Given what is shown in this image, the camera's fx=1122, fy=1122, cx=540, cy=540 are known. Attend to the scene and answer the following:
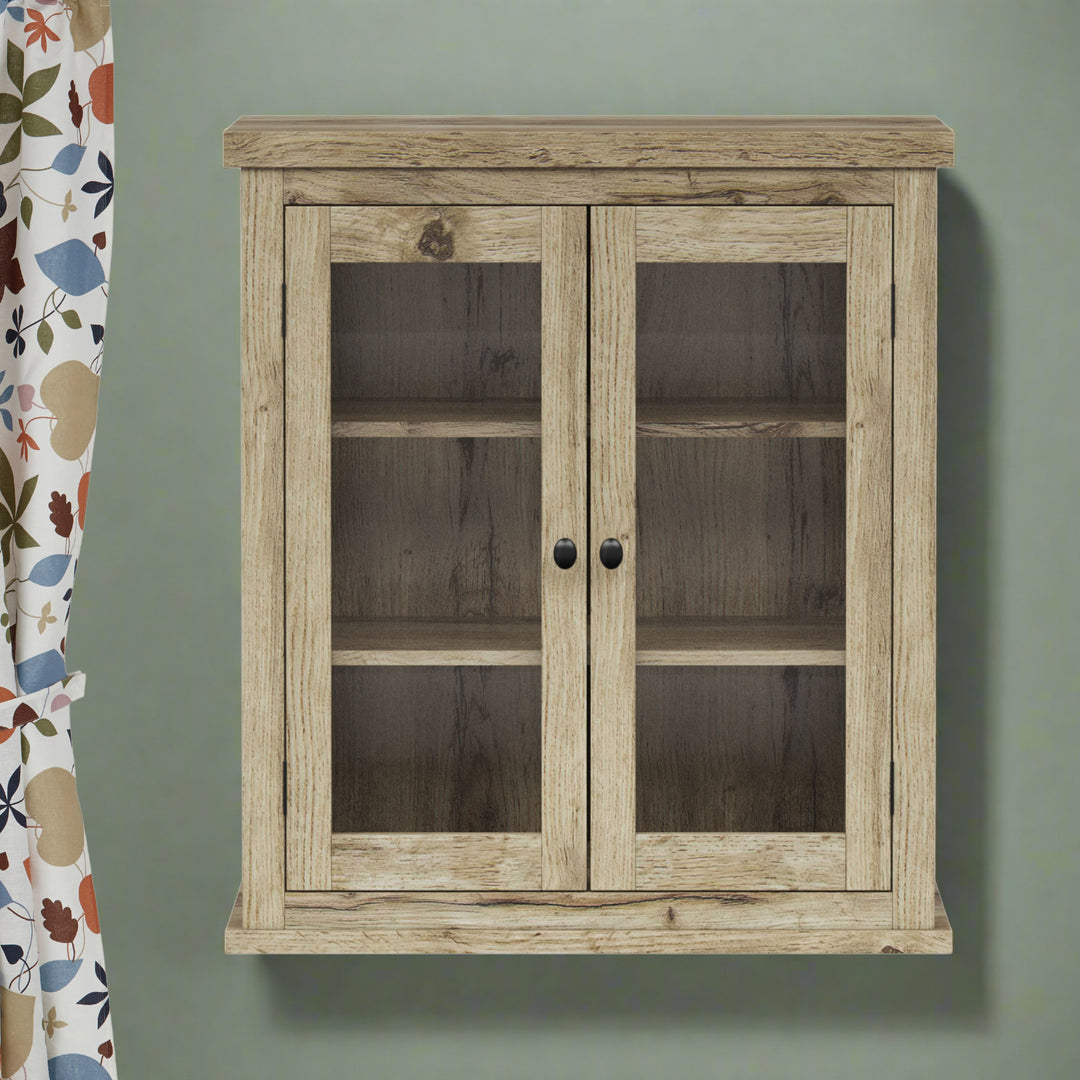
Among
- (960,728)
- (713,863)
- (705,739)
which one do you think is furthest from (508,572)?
(960,728)

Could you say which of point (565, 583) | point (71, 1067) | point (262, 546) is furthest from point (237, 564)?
point (71, 1067)

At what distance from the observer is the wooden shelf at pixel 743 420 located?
1.28 metres

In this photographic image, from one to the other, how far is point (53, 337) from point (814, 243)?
0.82 metres

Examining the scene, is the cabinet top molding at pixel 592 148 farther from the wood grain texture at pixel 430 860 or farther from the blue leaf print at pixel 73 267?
the wood grain texture at pixel 430 860

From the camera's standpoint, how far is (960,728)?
1554 mm

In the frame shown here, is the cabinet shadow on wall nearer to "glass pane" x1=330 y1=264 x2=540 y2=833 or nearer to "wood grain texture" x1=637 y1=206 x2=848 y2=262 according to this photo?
"glass pane" x1=330 y1=264 x2=540 y2=833

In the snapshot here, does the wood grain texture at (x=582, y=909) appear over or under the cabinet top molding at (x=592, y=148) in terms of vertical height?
under

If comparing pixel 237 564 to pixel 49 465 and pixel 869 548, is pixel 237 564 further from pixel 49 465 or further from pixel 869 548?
pixel 869 548

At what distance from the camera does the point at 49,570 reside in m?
1.17

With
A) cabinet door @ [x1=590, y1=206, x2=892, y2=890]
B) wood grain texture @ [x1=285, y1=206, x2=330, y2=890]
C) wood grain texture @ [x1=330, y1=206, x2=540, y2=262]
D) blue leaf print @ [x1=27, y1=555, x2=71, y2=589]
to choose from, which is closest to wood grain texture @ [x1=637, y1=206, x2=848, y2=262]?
cabinet door @ [x1=590, y1=206, x2=892, y2=890]

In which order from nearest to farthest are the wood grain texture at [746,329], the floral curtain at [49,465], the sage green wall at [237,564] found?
the floral curtain at [49,465] → the wood grain texture at [746,329] → the sage green wall at [237,564]

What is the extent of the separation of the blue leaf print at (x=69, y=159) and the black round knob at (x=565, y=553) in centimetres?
65

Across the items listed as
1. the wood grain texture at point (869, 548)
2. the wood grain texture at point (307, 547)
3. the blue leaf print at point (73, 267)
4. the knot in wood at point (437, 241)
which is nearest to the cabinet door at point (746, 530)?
the wood grain texture at point (869, 548)

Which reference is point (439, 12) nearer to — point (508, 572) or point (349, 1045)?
point (508, 572)
